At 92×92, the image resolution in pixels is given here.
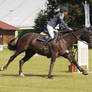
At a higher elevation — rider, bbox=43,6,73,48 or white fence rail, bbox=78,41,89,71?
rider, bbox=43,6,73,48

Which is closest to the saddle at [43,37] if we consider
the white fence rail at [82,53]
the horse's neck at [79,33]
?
the horse's neck at [79,33]

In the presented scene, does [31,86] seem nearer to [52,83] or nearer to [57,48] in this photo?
[52,83]

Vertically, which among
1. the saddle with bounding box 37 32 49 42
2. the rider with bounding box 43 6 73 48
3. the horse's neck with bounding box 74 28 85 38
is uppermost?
the rider with bounding box 43 6 73 48

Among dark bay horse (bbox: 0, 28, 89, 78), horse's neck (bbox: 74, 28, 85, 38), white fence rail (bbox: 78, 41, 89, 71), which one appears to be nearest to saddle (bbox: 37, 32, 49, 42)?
dark bay horse (bbox: 0, 28, 89, 78)

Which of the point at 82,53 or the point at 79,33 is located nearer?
the point at 79,33

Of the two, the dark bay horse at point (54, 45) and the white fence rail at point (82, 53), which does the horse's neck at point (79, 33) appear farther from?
the white fence rail at point (82, 53)

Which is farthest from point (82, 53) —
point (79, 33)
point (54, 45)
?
point (54, 45)

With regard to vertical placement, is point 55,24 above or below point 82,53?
above

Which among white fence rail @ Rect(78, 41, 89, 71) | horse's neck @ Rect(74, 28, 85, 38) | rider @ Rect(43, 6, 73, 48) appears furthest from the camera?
white fence rail @ Rect(78, 41, 89, 71)

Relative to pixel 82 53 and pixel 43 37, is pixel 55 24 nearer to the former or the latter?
pixel 43 37

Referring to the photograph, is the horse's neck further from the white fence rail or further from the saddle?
the white fence rail

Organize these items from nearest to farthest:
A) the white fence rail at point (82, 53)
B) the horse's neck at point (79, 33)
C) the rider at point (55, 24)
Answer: the rider at point (55, 24), the horse's neck at point (79, 33), the white fence rail at point (82, 53)

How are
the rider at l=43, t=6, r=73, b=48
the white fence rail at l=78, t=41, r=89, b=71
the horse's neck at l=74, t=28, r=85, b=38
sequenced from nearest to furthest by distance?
the rider at l=43, t=6, r=73, b=48
the horse's neck at l=74, t=28, r=85, b=38
the white fence rail at l=78, t=41, r=89, b=71

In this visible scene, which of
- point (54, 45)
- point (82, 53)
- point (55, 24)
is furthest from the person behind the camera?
point (82, 53)
